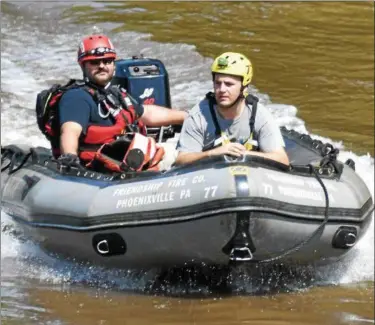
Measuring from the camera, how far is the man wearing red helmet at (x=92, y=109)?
6.82 m

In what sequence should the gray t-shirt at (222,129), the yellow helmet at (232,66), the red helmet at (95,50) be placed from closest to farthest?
the yellow helmet at (232,66) → the gray t-shirt at (222,129) → the red helmet at (95,50)

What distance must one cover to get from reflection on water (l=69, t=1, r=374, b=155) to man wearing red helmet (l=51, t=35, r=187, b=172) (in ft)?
10.2

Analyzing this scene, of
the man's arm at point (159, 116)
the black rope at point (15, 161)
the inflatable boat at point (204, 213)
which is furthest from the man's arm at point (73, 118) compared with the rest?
the man's arm at point (159, 116)

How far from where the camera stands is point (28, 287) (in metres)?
6.36

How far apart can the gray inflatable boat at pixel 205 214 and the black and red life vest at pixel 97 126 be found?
25 centimetres

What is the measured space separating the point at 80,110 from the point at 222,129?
974 millimetres

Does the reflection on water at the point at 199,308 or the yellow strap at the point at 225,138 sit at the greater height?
the yellow strap at the point at 225,138

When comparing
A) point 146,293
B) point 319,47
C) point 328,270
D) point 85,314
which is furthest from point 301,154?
point 319,47

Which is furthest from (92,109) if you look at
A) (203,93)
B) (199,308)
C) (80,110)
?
(203,93)

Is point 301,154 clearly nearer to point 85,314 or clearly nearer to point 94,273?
point 94,273

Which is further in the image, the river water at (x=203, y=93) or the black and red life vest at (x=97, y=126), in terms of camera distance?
the black and red life vest at (x=97, y=126)

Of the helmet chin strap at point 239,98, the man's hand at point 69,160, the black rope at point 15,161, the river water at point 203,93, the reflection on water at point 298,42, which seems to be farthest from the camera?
the reflection on water at point 298,42

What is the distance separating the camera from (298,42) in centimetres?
1290

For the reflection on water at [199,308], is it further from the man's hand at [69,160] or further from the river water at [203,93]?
the man's hand at [69,160]
